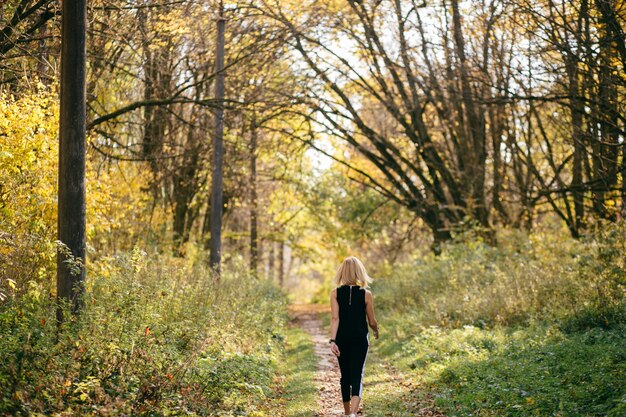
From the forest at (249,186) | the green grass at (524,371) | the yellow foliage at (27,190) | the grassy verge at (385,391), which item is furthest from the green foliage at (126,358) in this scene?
the green grass at (524,371)

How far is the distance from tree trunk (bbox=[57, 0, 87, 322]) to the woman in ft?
10.5

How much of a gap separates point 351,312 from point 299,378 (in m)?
4.08

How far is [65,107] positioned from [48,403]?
377cm

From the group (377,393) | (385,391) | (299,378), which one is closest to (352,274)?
(377,393)

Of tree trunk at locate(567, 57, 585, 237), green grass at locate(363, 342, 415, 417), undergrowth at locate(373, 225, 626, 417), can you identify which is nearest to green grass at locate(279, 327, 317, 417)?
green grass at locate(363, 342, 415, 417)

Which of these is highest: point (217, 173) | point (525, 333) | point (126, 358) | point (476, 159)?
point (476, 159)

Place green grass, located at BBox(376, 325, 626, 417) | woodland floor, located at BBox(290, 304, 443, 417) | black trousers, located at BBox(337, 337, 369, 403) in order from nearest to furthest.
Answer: green grass, located at BBox(376, 325, 626, 417), black trousers, located at BBox(337, 337, 369, 403), woodland floor, located at BBox(290, 304, 443, 417)

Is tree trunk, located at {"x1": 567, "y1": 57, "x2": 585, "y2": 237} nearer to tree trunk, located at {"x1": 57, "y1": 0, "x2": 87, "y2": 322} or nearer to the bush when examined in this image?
the bush

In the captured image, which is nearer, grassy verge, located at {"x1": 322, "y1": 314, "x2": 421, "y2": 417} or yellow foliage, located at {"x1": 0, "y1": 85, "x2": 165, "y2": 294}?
grassy verge, located at {"x1": 322, "y1": 314, "x2": 421, "y2": 417}

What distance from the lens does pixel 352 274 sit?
9.00 metres

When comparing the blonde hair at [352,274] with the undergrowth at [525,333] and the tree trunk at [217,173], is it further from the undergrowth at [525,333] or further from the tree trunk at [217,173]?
the tree trunk at [217,173]

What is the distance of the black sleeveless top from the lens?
8.96 m

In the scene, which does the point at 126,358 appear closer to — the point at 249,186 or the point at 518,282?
the point at 518,282

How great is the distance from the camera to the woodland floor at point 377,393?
9713 millimetres
